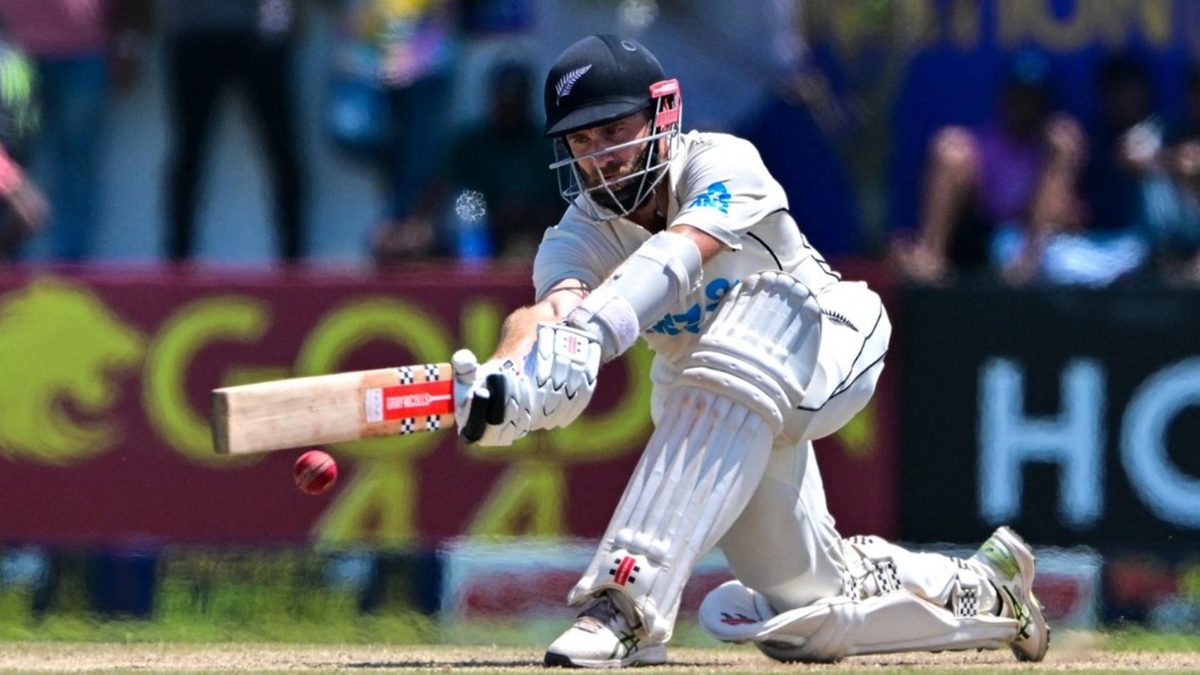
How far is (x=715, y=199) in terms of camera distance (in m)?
5.59

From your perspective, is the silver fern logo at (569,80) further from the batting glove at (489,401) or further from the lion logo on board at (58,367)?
the lion logo on board at (58,367)

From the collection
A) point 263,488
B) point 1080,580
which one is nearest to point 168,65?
point 263,488

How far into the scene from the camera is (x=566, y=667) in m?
5.49

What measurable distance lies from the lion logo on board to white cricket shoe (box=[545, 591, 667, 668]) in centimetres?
258

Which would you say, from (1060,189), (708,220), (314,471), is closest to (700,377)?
(708,220)

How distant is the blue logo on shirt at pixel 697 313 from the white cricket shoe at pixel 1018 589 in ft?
3.55

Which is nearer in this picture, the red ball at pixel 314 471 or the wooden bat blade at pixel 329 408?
the wooden bat blade at pixel 329 408

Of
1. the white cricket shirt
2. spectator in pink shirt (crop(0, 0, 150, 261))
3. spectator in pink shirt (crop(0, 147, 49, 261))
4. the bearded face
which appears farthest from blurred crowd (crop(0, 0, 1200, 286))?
the bearded face

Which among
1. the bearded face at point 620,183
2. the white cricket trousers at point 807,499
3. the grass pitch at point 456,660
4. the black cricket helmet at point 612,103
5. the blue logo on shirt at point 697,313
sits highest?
the black cricket helmet at point 612,103

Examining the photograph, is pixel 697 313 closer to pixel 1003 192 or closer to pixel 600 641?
pixel 600 641

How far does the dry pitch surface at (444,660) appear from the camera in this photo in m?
5.65

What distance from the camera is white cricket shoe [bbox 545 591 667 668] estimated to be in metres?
5.46

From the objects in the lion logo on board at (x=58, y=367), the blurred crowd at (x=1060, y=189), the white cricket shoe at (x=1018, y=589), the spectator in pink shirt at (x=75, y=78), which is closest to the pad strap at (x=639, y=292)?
the white cricket shoe at (x=1018, y=589)

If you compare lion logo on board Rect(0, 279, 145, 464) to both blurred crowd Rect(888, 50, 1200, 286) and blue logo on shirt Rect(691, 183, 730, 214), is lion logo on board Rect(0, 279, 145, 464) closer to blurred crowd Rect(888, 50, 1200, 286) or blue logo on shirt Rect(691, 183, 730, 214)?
blue logo on shirt Rect(691, 183, 730, 214)
